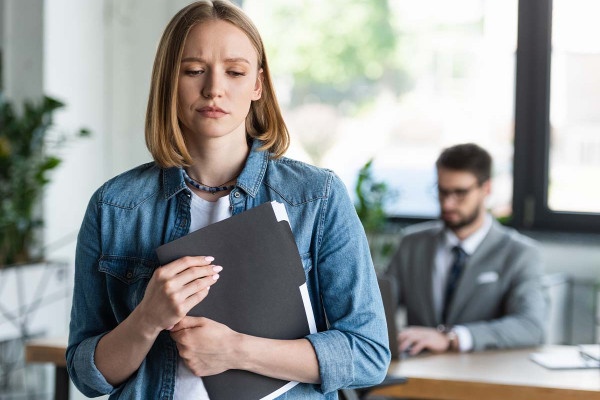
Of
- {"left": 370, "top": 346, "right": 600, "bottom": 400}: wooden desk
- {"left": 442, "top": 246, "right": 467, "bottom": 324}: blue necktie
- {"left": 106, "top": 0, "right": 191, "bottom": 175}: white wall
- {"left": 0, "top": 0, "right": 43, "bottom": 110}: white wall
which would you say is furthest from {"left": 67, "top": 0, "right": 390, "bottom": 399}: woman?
{"left": 106, "top": 0, "right": 191, "bottom": 175}: white wall

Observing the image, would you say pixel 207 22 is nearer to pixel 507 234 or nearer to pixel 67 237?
pixel 507 234

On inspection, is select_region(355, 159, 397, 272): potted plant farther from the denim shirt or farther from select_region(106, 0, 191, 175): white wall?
the denim shirt

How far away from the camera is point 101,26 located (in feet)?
13.7

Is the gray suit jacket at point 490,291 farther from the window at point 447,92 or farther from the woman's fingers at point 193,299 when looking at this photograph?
the woman's fingers at point 193,299

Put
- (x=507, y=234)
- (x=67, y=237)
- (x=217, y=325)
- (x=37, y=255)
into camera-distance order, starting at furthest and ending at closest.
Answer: (x=67, y=237) → (x=37, y=255) → (x=507, y=234) → (x=217, y=325)

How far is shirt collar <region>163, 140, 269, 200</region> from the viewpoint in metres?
1.17

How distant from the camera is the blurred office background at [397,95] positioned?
389 centimetres

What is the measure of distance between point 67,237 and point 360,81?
1.85 m

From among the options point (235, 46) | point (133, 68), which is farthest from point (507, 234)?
point (133, 68)

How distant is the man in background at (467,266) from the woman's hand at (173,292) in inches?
71.4

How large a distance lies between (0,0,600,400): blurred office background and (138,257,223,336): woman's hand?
2821 mm

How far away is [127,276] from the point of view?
116 centimetres

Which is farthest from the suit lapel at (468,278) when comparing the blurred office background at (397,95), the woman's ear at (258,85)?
the woman's ear at (258,85)

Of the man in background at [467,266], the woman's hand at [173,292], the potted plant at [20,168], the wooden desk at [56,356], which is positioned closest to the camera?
the woman's hand at [173,292]
